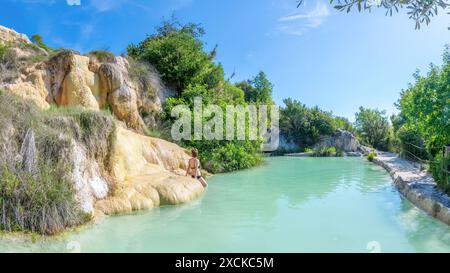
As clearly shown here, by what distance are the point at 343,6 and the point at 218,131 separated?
14.5m

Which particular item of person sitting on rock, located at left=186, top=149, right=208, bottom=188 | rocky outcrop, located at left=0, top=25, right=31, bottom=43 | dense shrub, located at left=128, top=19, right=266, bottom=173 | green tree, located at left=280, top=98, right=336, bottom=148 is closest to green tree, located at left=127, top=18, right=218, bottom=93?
dense shrub, located at left=128, top=19, right=266, bottom=173

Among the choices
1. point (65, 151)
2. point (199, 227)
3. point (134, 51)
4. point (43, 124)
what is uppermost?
point (134, 51)

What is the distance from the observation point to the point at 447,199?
9.09 m

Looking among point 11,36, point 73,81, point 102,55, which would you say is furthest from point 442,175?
point 11,36

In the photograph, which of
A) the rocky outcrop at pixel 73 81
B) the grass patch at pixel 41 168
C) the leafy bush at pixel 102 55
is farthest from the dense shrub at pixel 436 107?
the leafy bush at pixel 102 55

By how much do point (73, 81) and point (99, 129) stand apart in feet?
23.1

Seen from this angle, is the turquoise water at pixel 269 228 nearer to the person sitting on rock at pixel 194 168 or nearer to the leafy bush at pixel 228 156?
the person sitting on rock at pixel 194 168

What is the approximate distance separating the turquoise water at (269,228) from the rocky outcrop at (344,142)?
28.6 metres

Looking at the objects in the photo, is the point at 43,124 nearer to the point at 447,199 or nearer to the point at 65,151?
the point at 65,151

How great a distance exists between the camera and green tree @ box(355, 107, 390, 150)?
4266 cm

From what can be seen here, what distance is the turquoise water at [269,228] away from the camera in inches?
A: 241

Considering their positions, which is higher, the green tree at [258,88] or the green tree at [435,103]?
the green tree at [258,88]
